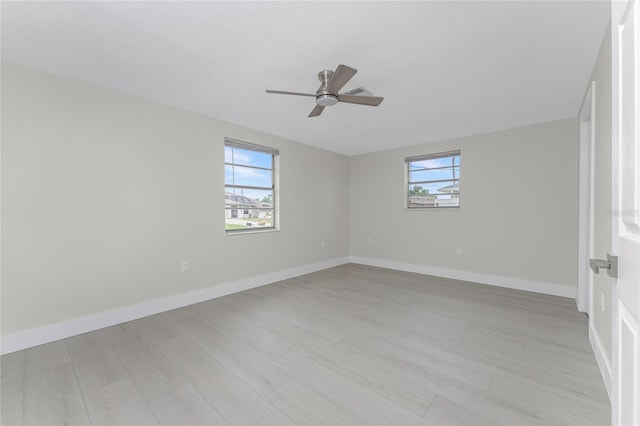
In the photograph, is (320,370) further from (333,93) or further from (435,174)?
(435,174)

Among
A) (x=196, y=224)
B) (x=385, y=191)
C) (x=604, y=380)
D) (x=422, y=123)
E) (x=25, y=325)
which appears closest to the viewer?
(x=604, y=380)

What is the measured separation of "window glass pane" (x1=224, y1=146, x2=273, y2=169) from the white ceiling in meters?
0.75

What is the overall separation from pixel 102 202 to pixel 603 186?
4.21 metres

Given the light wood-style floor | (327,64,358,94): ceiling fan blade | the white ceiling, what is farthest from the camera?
(327,64,358,94): ceiling fan blade

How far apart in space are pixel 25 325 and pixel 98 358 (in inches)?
30.7

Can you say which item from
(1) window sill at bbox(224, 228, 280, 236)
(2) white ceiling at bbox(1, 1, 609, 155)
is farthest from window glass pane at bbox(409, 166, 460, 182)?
(1) window sill at bbox(224, 228, 280, 236)

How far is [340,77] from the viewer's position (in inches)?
82.0

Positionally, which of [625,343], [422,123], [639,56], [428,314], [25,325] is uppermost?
[422,123]

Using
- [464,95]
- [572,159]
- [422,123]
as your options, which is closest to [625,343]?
[464,95]

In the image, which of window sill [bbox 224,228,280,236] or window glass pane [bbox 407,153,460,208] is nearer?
window sill [bbox 224,228,280,236]

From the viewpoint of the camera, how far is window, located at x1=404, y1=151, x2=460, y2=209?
4.54 meters

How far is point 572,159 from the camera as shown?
3.52m

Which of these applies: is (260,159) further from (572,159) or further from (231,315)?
(572,159)

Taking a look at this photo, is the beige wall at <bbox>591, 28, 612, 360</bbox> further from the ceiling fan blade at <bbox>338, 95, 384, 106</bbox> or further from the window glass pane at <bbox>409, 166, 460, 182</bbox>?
the window glass pane at <bbox>409, 166, 460, 182</bbox>
